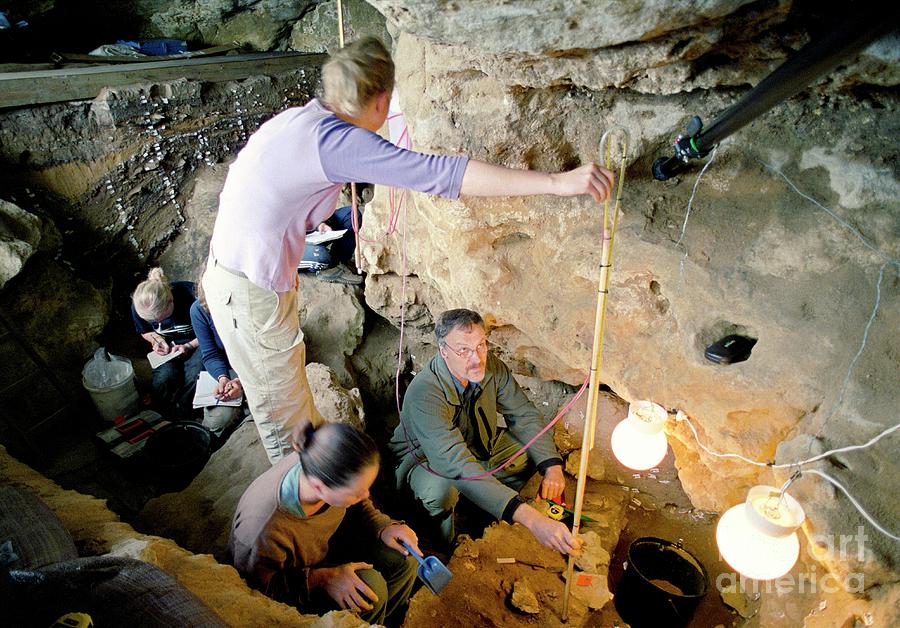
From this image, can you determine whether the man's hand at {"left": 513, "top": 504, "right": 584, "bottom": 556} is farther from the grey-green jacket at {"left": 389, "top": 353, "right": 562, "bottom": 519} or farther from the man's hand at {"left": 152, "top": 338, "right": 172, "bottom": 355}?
the man's hand at {"left": 152, "top": 338, "right": 172, "bottom": 355}

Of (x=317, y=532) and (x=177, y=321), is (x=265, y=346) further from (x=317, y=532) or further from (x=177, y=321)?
(x=177, y=321)

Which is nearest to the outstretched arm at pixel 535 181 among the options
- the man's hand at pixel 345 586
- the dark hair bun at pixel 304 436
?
the dark hair bun at pixel 304 436

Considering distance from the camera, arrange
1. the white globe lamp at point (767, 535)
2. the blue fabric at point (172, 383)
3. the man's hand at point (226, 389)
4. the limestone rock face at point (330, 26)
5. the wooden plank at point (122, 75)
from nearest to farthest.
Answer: the white globe lamp at point (767, 535) < the man's hand at point (226, 389) < the blue fabric at point (172, 383) < the wooden plank at point (122, 75) < the limestone rock face at point (330, 26)

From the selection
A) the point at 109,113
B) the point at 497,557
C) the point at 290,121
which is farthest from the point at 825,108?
the point at 109,113

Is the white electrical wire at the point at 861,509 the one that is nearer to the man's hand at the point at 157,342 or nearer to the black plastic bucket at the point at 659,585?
the black plastic bucket at the point at 659,585

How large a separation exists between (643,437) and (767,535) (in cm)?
72

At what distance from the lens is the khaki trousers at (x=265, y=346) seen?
268 cm

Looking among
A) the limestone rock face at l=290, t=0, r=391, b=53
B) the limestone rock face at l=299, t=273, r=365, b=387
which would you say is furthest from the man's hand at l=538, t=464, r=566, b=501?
the limestone rock face at l=290, t=0, r=391, b=53

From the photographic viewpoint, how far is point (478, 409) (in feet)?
12.0

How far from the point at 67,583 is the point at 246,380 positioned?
4.85 ft

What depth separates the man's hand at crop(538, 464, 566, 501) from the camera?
3.60m

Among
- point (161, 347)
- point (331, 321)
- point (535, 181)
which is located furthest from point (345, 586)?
point (161, 347)

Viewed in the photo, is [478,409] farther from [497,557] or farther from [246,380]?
[246,380]

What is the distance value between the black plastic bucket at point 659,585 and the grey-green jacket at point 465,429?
0.83m
